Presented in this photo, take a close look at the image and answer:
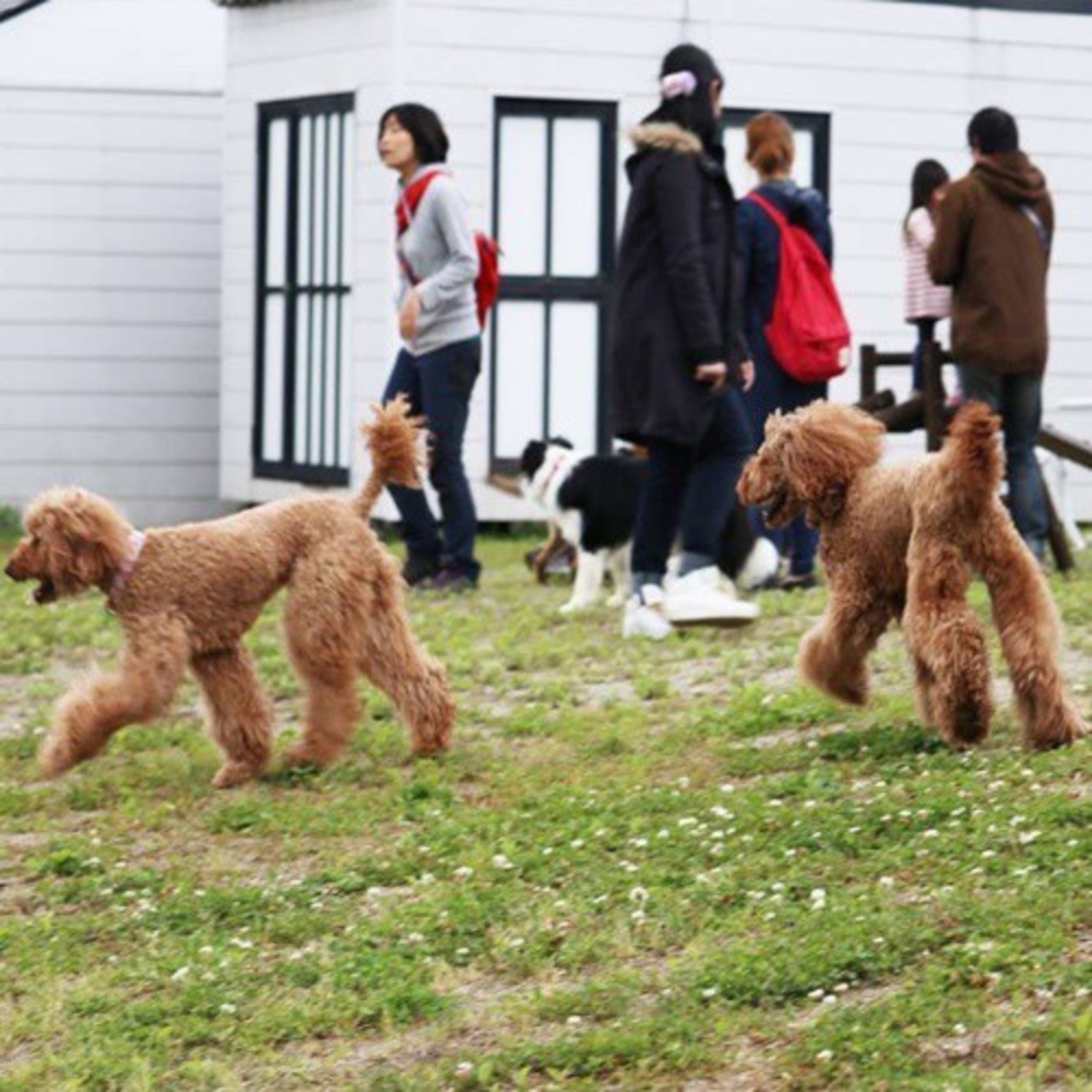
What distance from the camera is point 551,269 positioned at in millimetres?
17406

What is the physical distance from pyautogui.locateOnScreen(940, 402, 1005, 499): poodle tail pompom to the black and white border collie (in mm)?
5037

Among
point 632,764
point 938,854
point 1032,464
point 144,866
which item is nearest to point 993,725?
point 632,764

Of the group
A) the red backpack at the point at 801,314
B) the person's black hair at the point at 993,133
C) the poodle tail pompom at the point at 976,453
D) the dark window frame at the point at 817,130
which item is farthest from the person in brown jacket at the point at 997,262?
the dark window frame at the point at 817,130

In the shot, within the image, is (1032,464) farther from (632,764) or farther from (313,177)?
(313,177)

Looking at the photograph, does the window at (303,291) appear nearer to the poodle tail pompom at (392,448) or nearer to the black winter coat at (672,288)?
the black winter coat at (672,288)

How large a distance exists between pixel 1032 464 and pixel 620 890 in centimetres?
661

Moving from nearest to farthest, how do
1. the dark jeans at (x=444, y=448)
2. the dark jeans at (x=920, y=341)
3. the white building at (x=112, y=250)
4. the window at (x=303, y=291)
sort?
the dark jeans at (x=444, y=448) → the dark jeans at (x=920, y=341) → the window at (x=303, y=291) → the white building at (x=112, y=250)

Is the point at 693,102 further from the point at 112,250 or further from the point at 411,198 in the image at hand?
the point at 112,250

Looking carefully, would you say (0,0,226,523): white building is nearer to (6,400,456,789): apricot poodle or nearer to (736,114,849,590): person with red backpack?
(736,114,849,590): person with red backpack

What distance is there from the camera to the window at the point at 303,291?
57.4ft

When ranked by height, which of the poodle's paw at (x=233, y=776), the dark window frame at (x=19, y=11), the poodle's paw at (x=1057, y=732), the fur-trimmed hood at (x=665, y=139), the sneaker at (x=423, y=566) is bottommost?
the sneaker at (x=423, y=566)

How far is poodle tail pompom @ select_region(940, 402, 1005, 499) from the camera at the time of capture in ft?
24.1

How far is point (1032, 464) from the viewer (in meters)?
12.8

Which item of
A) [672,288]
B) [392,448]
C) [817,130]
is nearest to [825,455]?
[392,448]
